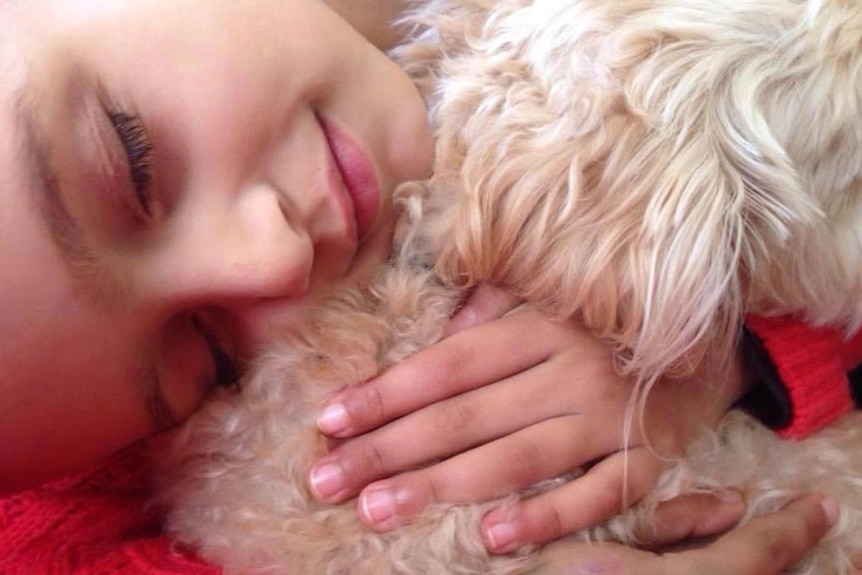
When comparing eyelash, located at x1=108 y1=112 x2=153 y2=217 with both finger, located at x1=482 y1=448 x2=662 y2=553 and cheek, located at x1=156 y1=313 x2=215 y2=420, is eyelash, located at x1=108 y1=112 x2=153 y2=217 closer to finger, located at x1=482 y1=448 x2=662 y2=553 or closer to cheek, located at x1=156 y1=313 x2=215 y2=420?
cheek, located at x1=156 y1=313 x2=215 y2=420

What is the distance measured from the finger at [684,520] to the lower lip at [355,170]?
362 mm

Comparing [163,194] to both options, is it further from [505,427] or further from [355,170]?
[505,427]

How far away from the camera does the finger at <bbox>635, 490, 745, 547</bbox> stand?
82 cm

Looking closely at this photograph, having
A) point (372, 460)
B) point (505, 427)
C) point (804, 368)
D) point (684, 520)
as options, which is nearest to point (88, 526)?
point (372, 460)

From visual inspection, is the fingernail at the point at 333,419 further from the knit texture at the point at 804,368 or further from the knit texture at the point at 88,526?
the knit texture at the point at 804,368

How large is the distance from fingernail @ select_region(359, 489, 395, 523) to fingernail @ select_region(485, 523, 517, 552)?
8 centimetres

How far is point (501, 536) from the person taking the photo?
765mm

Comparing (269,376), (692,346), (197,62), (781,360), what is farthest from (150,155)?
(781,360)

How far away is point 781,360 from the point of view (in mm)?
864

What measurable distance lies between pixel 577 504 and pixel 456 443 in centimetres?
12

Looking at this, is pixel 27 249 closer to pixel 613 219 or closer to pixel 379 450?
pixel 379 450

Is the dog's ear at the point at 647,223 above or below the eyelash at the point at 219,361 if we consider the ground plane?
above

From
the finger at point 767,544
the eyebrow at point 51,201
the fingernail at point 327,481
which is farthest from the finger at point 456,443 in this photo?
the eyebrow at point 51,201

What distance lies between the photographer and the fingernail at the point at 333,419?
81 centimetres
